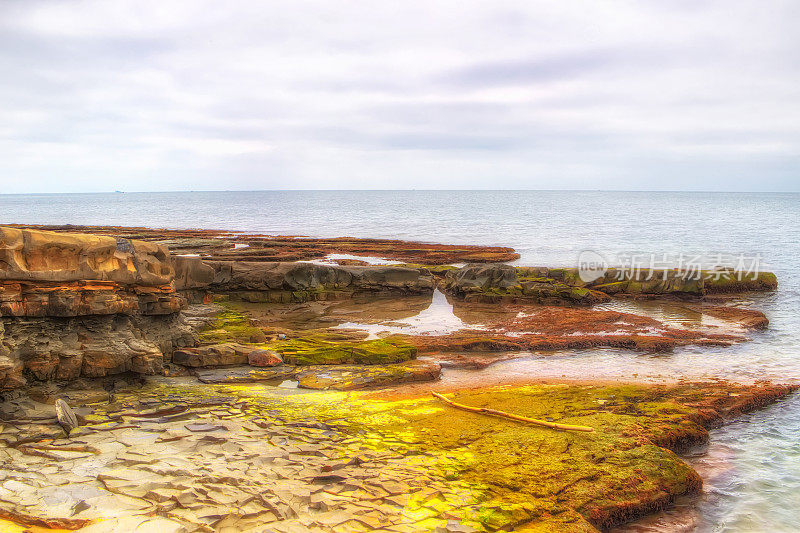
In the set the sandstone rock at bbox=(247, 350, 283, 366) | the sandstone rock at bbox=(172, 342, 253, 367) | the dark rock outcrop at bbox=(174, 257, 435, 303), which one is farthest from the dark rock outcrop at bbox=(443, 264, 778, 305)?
the sandstone rock at bbox=(172, 342, 253, 367)

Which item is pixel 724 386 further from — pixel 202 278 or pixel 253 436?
pixel 202 278

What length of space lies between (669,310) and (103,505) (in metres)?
20.3

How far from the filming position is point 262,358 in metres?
12.6

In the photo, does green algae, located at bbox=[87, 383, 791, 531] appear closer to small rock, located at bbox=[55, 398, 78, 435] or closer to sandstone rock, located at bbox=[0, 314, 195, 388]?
small rock, located at bbox=[55, 398, 78, 435]

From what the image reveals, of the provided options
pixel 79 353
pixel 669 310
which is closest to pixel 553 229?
pixel 669 310

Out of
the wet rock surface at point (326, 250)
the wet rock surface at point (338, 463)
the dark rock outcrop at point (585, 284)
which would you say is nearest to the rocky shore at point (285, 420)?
the wet rock surface at point (338, 463)

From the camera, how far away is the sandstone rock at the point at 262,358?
12609 millimetres

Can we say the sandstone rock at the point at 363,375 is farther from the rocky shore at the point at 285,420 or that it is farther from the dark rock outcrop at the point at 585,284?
the dark rock outcrop at the point at 585,284

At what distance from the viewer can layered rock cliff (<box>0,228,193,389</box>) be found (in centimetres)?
939

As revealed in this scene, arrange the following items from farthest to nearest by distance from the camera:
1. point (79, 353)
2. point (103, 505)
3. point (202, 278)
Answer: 1. point (202, 278)
2. point (79, 353)
3. point (103, 505)

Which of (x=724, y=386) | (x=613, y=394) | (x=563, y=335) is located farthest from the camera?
(x=563, y=335)

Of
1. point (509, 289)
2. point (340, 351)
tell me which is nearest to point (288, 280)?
point (340, 351)

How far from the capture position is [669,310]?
2175 centimetres

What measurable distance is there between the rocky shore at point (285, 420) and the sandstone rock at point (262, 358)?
5 centimetres
